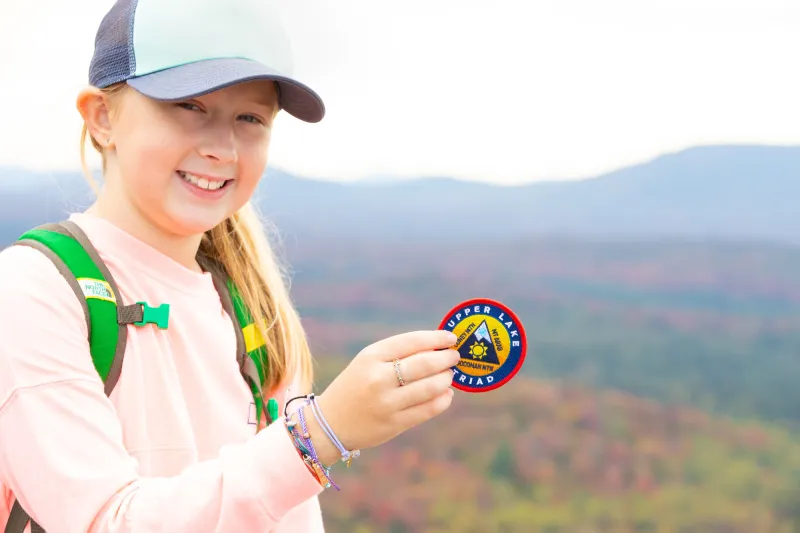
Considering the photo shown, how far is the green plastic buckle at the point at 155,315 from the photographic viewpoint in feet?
4.42

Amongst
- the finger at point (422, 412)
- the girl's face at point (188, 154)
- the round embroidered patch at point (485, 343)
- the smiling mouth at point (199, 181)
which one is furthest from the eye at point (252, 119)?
the finger at point (422, 412)

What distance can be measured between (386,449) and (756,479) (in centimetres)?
297

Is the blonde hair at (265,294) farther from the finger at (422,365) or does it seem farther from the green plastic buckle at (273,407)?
the finger at (422,365)

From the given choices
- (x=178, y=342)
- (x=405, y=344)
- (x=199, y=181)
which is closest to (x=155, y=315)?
(x=178, y=342)

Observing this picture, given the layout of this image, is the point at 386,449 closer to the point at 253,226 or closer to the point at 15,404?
the point at 253,226

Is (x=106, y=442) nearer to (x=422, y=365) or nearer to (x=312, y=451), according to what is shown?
(x=312, y=451)

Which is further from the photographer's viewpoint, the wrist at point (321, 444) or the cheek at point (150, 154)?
the cheek at point (150, 154)

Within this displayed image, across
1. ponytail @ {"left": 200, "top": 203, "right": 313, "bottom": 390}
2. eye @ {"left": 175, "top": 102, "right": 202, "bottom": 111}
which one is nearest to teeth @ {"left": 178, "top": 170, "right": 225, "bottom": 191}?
eye @ {"left": 175, "top": 102, "right": 202, "bottom": 111}

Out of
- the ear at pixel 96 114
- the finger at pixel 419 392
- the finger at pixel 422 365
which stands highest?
the ear at pixel 96 114

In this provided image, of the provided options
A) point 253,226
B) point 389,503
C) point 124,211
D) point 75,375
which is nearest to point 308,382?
point 253,226

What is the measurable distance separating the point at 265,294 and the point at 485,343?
620 millimetres

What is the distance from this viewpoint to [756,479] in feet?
22.1

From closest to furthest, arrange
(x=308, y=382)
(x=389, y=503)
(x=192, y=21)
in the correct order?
(x=192, y=21)
(x=308, y=382)
(x=389, y=503)

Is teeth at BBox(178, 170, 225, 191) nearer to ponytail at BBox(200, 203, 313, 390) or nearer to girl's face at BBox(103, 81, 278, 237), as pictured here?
girl's face at BBox(103, 81, 278, 237)
